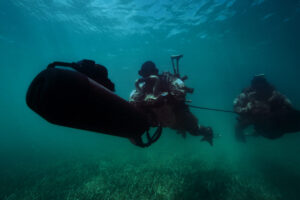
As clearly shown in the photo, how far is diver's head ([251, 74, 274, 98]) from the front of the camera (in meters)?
8.03

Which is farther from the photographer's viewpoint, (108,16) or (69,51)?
(69,51)

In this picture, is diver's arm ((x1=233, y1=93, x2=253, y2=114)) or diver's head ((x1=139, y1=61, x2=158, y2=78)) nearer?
diver's head ((x1=139, y1=61, x2=158, y2=78))

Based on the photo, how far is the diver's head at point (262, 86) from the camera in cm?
803

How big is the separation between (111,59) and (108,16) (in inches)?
572

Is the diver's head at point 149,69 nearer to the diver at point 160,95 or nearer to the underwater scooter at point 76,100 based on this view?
the diver at point 160,95

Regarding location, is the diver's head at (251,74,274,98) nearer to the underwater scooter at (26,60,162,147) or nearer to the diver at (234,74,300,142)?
the diver at (234,74,300,142)

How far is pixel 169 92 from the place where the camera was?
4926 mm

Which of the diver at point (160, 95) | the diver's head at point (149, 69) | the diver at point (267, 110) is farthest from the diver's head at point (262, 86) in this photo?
the diver's head at point (149, 69)

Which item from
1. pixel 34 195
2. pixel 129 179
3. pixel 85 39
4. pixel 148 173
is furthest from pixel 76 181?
pixel 85 39

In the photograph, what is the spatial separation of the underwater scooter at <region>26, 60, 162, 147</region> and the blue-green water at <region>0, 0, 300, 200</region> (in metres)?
7.09

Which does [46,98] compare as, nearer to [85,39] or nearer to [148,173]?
[148,173]

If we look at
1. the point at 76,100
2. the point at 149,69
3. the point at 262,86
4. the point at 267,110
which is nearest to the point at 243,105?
the point at 267,110

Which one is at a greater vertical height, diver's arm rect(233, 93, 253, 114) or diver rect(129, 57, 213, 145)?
diver rect(129, 57, 213, 145)

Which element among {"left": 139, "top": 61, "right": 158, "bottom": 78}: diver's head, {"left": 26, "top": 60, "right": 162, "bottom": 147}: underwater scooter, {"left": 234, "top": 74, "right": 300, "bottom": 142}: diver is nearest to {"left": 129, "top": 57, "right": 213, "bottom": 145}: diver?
{"left": 139, "top": 61, "right": 158, "bottom": 78}: diver's head
